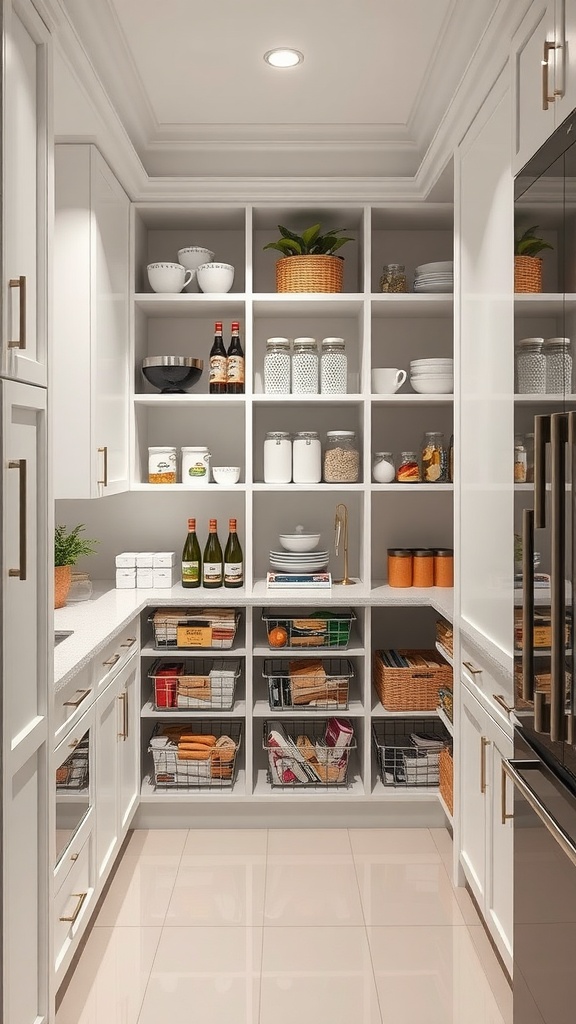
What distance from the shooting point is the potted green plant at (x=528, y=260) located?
5.37 ft

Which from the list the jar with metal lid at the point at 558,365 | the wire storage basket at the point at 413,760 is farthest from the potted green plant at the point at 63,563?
the jar with metal lid at the point at 558,365

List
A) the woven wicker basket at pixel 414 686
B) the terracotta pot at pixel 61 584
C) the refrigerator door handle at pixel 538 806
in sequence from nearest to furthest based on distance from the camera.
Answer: the refrigerator door handle at pixel 538 806, the terracotta pot at pixel 61 584, the woven wicker basket at pixel 414 686

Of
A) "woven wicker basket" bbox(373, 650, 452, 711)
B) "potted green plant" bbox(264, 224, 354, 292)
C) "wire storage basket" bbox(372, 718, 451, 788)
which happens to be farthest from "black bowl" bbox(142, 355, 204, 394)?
"wire storage basket" bbox(372, 718, 451, 788)

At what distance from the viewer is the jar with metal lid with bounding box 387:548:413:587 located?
3484 millimetres

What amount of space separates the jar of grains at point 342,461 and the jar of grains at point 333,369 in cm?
18

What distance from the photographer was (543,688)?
1600 millimetres

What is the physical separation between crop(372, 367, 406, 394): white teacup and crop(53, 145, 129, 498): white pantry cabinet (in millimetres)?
1069

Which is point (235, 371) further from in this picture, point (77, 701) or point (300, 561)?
point (77, 701)

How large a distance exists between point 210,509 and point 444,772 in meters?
1.45

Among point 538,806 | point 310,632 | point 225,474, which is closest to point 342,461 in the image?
point 225,474

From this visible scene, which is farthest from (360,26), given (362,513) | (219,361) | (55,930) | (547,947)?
(55,930)

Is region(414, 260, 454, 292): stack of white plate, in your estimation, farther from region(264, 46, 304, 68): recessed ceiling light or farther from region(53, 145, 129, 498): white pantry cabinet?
region(53, 145, 129, 498): white pantry cabinet

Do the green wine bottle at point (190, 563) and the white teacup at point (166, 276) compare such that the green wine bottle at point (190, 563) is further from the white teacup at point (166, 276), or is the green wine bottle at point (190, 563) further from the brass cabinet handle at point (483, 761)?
the brass cabinet handle at point (483, 761)

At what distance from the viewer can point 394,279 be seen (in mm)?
3428
